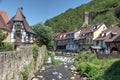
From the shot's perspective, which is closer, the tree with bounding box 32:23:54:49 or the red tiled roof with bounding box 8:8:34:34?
the red tiled roof with bounding box 8:8:34:34

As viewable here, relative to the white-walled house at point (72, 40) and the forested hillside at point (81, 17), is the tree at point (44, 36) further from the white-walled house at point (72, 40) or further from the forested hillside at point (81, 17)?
the forested hillside at point (81, 17)

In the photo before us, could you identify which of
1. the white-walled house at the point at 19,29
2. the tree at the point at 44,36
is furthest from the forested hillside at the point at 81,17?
the white-walled house at the point at 19,29

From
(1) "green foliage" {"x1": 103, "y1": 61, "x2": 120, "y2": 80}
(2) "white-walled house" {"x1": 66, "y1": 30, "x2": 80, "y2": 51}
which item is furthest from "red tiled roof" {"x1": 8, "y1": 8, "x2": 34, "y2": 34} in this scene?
(2) "white-walled house" {"x1": 66, "y1": 30, "x2": 80, "y2": 51}

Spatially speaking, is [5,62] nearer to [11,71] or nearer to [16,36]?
[11,71]

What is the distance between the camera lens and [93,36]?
7712 centimetres

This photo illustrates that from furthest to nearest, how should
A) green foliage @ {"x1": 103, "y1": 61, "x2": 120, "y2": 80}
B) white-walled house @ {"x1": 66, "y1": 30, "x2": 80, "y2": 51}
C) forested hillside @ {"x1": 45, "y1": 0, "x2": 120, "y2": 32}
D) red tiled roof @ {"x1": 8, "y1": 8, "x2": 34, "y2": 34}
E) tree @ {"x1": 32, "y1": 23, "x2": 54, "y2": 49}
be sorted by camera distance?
1. forested hillside @ {"x1": 45, "y1": 0, "x2": 120, "y2": 32}
2. white-walled house @ {"x1": 66, "y1": 30, "x2": 80, "y2": 51}
3. tree @ {"x1": 32, "y1": 23, "x2": 54, "y2": 49}
4. red tiled roof @ {"x1": 8, "y1": 8, "x2": 34, "y2": 34}
5. green foliage @ {"x1": 103, "y1": 61, "x2": 120, "y2": 80}

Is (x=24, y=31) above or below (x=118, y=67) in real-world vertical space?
above

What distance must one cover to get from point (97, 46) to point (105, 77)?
150 ft

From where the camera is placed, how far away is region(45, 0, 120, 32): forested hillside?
4671 inches

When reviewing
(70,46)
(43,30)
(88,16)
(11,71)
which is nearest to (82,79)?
(11,71)

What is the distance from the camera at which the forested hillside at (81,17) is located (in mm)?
118637

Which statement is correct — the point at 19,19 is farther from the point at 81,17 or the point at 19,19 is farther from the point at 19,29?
the point at 81,17

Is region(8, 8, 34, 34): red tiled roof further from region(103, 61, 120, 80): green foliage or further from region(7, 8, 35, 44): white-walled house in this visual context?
region(103, 61, 120, 80): green foliage

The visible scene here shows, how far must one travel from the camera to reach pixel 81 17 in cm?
16975
